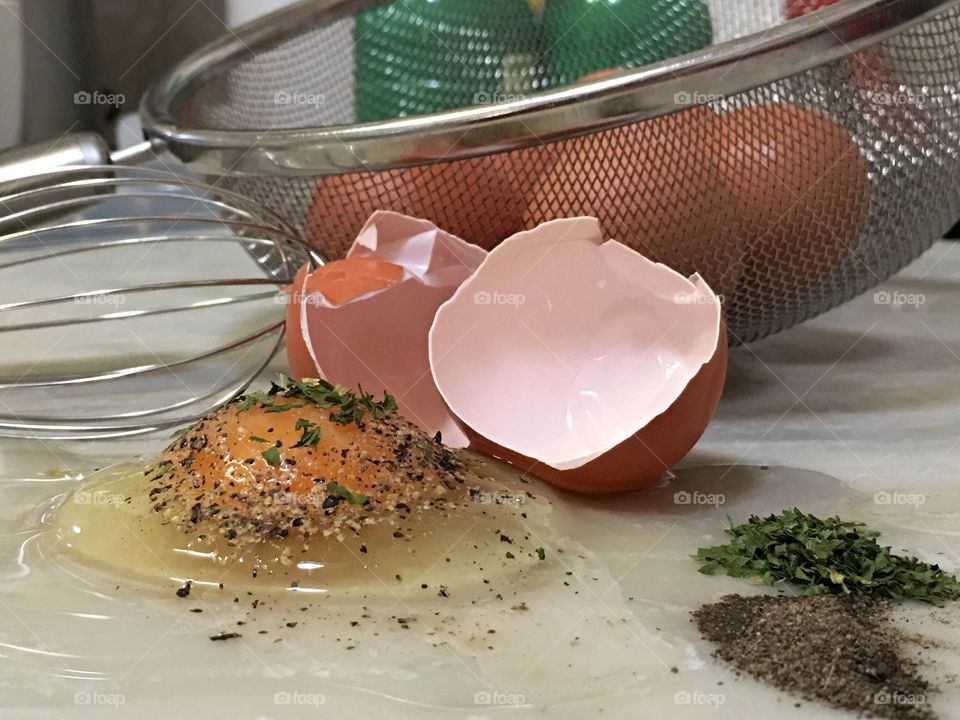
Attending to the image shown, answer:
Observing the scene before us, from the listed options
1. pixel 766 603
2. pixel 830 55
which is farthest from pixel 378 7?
pixel 766 603

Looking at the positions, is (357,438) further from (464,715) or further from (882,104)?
(882,104)

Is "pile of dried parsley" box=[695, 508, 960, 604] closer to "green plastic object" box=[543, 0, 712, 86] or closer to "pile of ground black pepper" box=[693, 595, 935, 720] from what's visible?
"pile of ground black pepper" box=[693, 595, 935, 720]

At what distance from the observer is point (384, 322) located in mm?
663

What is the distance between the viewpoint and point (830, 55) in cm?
66

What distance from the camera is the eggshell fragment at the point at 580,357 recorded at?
0.59 m

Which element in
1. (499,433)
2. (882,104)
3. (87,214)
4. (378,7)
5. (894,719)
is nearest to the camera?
(894,719)

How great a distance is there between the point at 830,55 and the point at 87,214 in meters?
1.04

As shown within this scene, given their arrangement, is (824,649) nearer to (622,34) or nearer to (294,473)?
(294,473)

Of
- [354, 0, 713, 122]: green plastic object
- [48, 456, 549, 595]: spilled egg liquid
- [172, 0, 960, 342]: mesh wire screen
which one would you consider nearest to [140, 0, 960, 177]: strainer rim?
[172, 0, 960, 342]: mesh wire screen

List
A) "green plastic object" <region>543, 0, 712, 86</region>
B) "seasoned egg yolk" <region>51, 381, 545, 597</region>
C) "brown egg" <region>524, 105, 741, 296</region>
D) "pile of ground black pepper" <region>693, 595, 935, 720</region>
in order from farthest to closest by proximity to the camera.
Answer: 1. "green plastic object" <region>543, 0, 712, 86</region>
2. "brown egg" <region>524, 105, 741, 296</region>
3. "seasoned egg yolk" <region>51, 381, 545, 597</region>
4. "pile of ground black pepper" <region>693, 595, 935, 720</region>

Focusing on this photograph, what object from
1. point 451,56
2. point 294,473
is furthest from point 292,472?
point 451,56

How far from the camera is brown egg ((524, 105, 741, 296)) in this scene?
0.72 m

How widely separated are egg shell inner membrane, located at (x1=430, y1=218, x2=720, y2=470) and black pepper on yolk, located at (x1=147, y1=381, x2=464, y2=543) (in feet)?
0.24

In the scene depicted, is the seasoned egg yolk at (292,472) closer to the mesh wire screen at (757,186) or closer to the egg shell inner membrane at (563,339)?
the egg shell inner membrane at (563,339)
